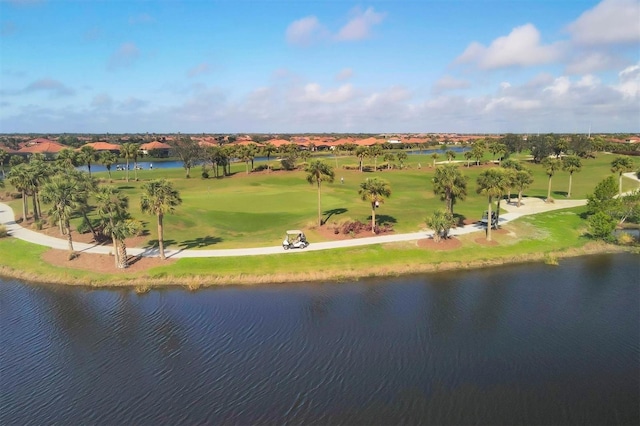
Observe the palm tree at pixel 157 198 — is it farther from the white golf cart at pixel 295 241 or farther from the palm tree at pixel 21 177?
the palm tree at pixel 21 177

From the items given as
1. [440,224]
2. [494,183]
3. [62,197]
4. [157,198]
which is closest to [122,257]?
[157,198]

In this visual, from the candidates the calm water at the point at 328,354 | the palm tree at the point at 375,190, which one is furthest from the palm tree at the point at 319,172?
the calm water at the point at 328,354

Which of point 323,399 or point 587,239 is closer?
point 323,399

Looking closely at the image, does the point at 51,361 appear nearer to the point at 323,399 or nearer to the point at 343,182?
the point at 323,399

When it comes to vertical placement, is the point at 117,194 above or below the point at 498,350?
above

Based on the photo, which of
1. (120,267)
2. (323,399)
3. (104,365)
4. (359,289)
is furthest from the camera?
(120,267)

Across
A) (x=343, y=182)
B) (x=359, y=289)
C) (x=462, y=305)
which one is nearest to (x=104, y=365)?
(x=359, y=289)

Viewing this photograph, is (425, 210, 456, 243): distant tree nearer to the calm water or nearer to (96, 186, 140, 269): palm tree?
the calm water
